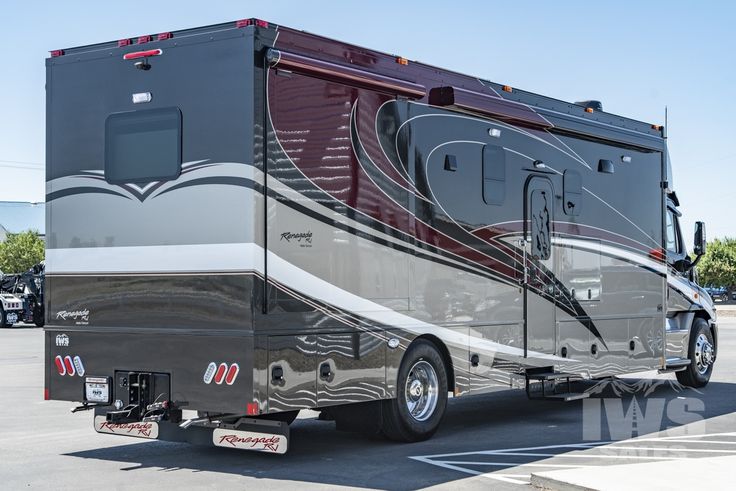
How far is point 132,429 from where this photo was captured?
8.83 m

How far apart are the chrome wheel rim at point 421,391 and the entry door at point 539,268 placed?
1.68 metres

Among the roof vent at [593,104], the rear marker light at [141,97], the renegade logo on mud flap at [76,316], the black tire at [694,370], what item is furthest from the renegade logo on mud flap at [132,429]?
the black tire at [694,370]

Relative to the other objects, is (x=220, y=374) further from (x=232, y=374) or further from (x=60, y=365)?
(x=60, y=365)

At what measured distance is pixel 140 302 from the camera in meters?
8.78

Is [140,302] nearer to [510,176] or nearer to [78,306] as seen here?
[78,306]

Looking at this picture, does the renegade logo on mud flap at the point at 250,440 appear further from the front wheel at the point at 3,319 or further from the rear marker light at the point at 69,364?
the front wheel at the point at 3,319

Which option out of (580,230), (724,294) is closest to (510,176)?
A: (580,230)

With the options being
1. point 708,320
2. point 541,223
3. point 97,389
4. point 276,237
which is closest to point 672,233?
point 708,320

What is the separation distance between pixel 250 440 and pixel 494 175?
4.21 metres

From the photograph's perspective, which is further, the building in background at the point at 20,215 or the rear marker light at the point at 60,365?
the building in background at the point at 20,215

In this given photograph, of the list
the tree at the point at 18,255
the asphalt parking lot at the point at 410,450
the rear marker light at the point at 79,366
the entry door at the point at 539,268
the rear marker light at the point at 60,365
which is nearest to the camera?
the asphalt parking lot at the point at 410,450

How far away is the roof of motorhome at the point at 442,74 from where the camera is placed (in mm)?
8641

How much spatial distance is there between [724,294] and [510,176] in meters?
70.0

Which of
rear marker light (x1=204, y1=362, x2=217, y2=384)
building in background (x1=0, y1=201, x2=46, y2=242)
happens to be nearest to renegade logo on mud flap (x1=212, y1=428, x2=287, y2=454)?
rear marker light (x1=204, y1=362, x2=217, y2=384)
